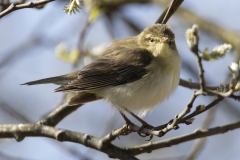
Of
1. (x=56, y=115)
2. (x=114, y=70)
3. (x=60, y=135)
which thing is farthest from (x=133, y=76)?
(x=60, y=135)

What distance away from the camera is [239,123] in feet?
8.52

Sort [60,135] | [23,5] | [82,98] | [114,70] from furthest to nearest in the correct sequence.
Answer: [114,70] < [82,98] < [60,135] < [23,5]

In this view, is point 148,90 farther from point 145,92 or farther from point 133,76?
point 133,76

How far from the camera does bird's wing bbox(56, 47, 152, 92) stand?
4.17m

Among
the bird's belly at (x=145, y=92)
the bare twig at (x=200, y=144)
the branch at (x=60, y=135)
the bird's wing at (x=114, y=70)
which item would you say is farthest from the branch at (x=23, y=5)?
the bare twig at (x=200, y=144)

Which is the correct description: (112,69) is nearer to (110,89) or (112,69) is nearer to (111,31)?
(110,89)

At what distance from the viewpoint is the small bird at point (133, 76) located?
4.00 meters

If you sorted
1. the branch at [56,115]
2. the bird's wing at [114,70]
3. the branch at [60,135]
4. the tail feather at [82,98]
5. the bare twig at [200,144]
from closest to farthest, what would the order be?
the branch at [60,135], the tail feather at [82,98], the branch at [56,115], the bird's wing at [114,70], the bare twig at [200,144]

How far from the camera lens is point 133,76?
4.20 m

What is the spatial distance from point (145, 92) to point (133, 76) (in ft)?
0.90

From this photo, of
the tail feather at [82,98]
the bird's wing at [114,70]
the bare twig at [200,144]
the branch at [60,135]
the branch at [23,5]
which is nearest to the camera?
the branch at [23,5]

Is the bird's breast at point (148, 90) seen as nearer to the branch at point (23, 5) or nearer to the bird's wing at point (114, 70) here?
the bird's wing at point (114, 70)

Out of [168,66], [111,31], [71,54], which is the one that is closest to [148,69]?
[168,66]

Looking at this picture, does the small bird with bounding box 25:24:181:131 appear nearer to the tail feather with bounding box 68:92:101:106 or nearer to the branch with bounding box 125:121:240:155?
the tail feather with bounding box 68:92:101:106
